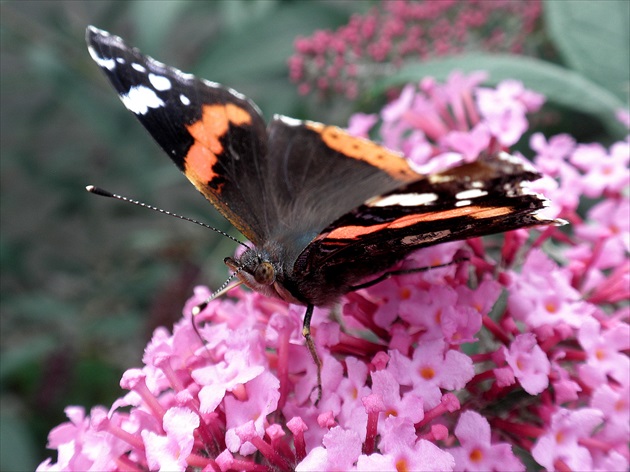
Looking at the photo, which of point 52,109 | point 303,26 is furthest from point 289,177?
point 52,109

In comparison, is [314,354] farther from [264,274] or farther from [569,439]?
[569,439]

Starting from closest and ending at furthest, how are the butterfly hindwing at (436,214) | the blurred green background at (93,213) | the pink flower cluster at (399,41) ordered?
the butterfly hindwing at (436,214) < the pink flower cluster at (399,41) < the blurred green background at (93,213)

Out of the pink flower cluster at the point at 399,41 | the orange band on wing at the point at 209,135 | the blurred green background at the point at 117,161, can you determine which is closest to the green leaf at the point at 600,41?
the blurred green background at the point at 117,161

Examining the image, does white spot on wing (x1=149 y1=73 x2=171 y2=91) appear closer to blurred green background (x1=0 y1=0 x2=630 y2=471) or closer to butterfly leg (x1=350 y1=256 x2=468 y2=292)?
butterfly leg (x1=350 y1=256 x2=468 y2=292)

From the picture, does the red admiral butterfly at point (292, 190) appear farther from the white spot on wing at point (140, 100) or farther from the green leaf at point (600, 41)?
the green leaf at point (600, 41)

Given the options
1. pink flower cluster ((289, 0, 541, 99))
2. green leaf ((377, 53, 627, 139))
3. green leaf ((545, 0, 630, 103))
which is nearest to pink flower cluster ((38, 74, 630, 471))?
green leaf ((377, 53, 627, 139))

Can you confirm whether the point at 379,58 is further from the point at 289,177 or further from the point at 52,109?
the point at 52,109
